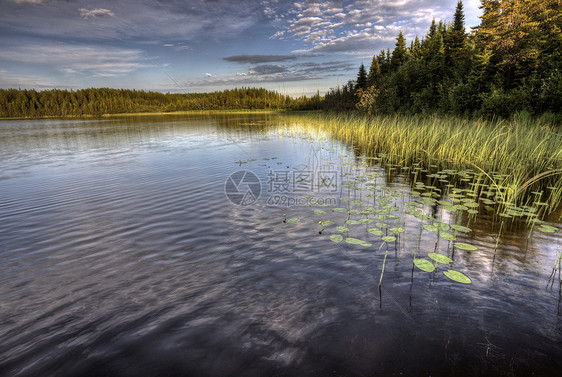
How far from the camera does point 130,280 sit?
389cm

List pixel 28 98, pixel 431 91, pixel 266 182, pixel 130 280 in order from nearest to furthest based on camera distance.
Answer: pixel 130 280 → pixel 266 182 → pixel 431 91 → pixel 28 98

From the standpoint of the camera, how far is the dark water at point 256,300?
8.37 feet

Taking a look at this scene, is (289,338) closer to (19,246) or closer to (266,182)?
(19,246)

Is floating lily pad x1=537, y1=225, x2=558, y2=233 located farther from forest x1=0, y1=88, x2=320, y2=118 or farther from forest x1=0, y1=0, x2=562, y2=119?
forest x1=0, y1=88, x2=320, y2=118

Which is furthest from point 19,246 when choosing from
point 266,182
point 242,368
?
point 266,182

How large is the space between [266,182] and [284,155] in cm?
615

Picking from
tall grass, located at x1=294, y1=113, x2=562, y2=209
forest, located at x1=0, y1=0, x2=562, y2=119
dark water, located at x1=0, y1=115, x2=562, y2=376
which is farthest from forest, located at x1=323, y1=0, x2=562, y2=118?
dark water, located at x1=0, y1=115, x2=562, y2=376

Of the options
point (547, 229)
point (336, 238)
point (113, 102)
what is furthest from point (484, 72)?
point (113, 102)

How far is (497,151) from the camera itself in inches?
373

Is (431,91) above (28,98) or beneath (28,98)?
beneath
